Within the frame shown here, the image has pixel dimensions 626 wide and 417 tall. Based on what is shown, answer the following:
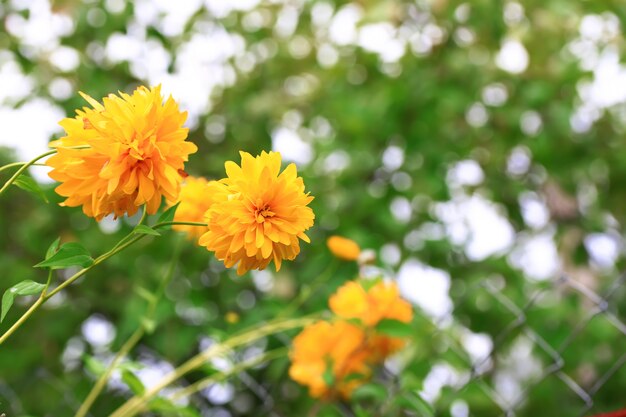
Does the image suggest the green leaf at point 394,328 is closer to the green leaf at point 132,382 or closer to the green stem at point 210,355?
the green stem at point 210,355

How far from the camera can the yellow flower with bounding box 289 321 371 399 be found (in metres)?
1.12

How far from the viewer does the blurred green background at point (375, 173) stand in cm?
171

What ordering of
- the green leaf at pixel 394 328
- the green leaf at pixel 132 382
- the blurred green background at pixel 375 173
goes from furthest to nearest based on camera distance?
the blurred green background at pixel 375 173 → the green leaf at pixel 394 328 → the green leaf at pixel 132 382

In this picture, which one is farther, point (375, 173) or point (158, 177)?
point (375, 173)

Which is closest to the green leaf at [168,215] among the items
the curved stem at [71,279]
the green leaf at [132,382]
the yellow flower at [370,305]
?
the curved stem at [71,279]

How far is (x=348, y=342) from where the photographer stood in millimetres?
Result: 1127

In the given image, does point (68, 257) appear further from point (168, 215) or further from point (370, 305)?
point (370, 305)

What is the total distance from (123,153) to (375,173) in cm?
133

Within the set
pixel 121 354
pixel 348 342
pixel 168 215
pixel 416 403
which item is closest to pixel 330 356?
pixel 348 342

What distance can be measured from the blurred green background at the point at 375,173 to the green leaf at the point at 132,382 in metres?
0.48

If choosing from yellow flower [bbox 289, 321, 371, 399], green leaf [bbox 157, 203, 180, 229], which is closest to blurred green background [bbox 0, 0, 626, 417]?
yellow flower [bbox 289, 321, 371, 399]

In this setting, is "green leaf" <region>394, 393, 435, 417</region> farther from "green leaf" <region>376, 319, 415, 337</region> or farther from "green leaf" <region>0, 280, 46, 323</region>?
"green leaf" <region>0, 280, 46, 323</region>

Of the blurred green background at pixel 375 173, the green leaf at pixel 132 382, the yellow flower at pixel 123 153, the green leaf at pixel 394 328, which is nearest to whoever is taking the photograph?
the yellow flower at pixel 123 153

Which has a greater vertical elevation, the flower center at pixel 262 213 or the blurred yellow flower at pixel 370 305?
the flower center at pixel 262 213
